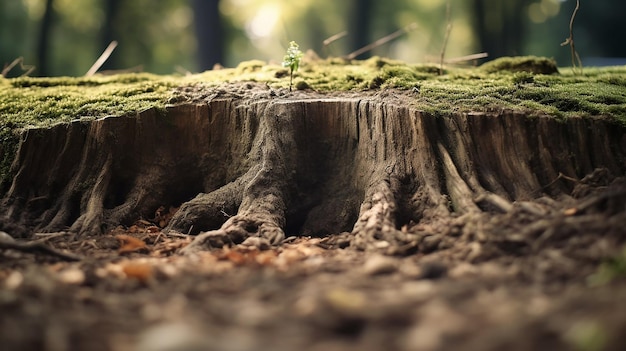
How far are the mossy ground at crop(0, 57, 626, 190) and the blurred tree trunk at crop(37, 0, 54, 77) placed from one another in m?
13.5

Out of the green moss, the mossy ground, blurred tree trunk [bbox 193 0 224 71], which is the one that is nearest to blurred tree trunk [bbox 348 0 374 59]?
blurred tree trunk [bbox 193 0 224 71]

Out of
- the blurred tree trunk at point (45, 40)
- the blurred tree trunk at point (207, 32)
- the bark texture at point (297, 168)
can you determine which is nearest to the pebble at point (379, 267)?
the bark texture at point (297, 168)

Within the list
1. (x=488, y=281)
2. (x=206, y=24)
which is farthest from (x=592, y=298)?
(x=206, y=24)

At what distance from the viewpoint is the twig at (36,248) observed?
3965 millimetres

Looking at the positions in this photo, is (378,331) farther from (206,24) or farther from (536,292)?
(206,24)

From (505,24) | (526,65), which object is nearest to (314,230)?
(526,65)

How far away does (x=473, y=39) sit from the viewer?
20703 mm

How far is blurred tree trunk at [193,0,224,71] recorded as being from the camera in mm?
17125

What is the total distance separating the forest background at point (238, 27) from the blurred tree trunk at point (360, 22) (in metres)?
0.05

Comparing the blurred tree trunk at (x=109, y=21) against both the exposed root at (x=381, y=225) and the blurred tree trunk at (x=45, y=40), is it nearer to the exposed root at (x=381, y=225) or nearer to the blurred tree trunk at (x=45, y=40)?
the blurred tree trunk at (x=45, y=40)

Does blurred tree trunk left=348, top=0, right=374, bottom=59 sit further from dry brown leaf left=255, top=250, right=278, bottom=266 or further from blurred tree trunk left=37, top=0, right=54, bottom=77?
dry brown leaf left=255, top=250, right=278, bottom=266

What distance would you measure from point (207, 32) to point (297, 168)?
1286 centimetres

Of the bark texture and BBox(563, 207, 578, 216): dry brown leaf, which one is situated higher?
the bark texture

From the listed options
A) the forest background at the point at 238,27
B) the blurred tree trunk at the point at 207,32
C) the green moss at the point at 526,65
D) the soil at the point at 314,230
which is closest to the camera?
the soil at the point at 314,230
